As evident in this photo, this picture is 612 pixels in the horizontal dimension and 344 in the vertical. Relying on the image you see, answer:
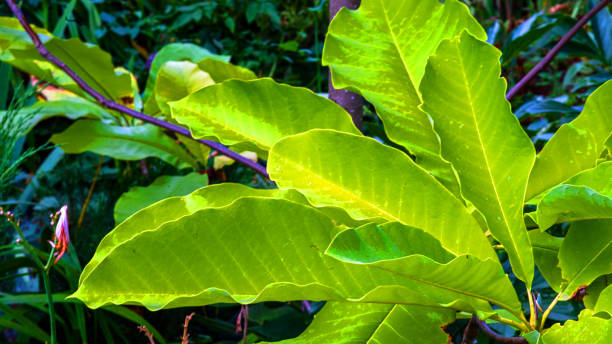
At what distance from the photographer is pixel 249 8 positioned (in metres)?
2.45

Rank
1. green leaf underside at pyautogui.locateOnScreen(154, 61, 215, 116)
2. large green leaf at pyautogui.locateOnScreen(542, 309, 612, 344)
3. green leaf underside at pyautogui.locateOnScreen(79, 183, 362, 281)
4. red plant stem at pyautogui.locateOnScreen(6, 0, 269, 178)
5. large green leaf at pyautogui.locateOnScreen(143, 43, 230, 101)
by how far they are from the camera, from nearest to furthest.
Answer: large green leaf at pyautogui.locateOnScreen(542, 309, 612, 344) < green leaf underside at pyautogui.locateOnScreen(79, 183, 362, 281) < red plant stem at pyautogui.locateOnScreen(6, 0, 269, 178) < green leaf underside at pyautogui.locateOnScreen(154, 61, 215, 116) < large green leaf at pyautogui.locateOnScreen(143, 43, 230, 101)

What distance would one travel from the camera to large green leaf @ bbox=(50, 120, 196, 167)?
88 centimetres

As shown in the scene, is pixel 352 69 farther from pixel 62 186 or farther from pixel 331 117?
pixel 62 186

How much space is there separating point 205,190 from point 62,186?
0.89m

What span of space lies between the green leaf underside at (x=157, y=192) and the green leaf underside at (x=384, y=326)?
463mm

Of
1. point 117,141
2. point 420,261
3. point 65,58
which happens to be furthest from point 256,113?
point 65,58

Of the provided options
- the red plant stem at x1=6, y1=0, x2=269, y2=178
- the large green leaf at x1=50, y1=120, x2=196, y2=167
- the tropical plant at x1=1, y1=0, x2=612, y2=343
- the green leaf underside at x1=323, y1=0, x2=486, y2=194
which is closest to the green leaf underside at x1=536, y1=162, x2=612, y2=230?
the tropical plant at x1=1, y1=0, x2=612, y2=343

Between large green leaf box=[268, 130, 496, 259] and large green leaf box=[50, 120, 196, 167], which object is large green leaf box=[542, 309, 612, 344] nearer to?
large green leaf box=[268, 130, 496, 259]

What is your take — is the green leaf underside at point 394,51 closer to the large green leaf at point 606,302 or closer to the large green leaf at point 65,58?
the large green leaf at point 606,302

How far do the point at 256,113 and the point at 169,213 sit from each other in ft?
0.39

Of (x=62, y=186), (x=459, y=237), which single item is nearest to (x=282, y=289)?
(x=459, y=237)

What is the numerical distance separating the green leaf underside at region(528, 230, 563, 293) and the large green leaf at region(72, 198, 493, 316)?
103 millimetres

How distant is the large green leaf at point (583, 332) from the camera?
12.2 inches

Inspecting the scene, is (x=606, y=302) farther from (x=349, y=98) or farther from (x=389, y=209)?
(x=349, y=98)
